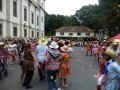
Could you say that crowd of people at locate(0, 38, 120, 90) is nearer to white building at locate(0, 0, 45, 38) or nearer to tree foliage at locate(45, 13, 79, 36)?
white building at locate(0, 0, 45, 38)

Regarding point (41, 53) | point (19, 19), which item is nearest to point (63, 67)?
point (41, 53)

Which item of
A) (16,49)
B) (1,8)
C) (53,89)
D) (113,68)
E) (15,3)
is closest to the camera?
(113,68)

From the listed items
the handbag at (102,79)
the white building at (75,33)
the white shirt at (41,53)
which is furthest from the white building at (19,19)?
the white building at (75,33)

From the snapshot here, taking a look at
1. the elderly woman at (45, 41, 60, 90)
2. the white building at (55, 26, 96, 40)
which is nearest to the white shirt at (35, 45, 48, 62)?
the elderly woman at (45, 41, 60, 90)

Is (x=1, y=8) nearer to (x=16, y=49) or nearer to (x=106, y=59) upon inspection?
(x=16, y=49)

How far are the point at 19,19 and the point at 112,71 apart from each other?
31.5 metres

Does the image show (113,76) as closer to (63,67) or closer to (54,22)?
(63,67)

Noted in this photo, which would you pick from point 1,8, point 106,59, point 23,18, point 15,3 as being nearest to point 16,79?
point 106,59

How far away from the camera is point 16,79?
36.2ft

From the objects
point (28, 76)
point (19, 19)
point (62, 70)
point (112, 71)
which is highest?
point (19, 19)

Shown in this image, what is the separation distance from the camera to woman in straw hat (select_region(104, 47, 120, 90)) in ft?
18.9

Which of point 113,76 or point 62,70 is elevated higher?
point 113,76

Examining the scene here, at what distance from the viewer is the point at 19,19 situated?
36.4m

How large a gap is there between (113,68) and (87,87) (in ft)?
12.5
